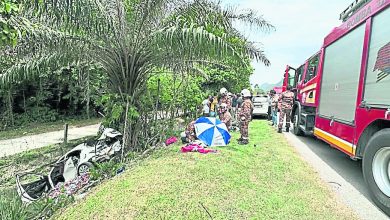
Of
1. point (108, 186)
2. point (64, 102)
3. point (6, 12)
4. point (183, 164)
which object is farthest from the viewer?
point (64, 102)

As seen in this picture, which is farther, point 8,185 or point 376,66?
point 8,185

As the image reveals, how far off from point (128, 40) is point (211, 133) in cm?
313

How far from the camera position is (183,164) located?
5.59m

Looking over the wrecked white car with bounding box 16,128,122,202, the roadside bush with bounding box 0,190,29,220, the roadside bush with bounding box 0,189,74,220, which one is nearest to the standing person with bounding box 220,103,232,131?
the wrecked white car with bounding box 16,128,122,202

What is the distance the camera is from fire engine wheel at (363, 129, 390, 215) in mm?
4196

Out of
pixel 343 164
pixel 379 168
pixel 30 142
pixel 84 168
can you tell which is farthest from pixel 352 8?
pixel 30 142

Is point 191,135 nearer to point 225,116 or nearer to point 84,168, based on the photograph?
point 225,116

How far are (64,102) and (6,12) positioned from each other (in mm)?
17894

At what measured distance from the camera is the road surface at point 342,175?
4.32 m

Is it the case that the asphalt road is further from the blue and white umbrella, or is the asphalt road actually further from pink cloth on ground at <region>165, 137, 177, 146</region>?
pink cloth on ground at <region>165, 137, 177, 146</region>

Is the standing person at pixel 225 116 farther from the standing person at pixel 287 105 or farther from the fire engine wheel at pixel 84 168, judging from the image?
the fire engine wheel at pixel 84 168

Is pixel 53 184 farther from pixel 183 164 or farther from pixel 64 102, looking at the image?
pixel 64 102

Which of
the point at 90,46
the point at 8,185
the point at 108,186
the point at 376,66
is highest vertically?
the point at 90,46

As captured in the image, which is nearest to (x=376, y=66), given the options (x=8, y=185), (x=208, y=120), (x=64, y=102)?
(x=208, y=120)
